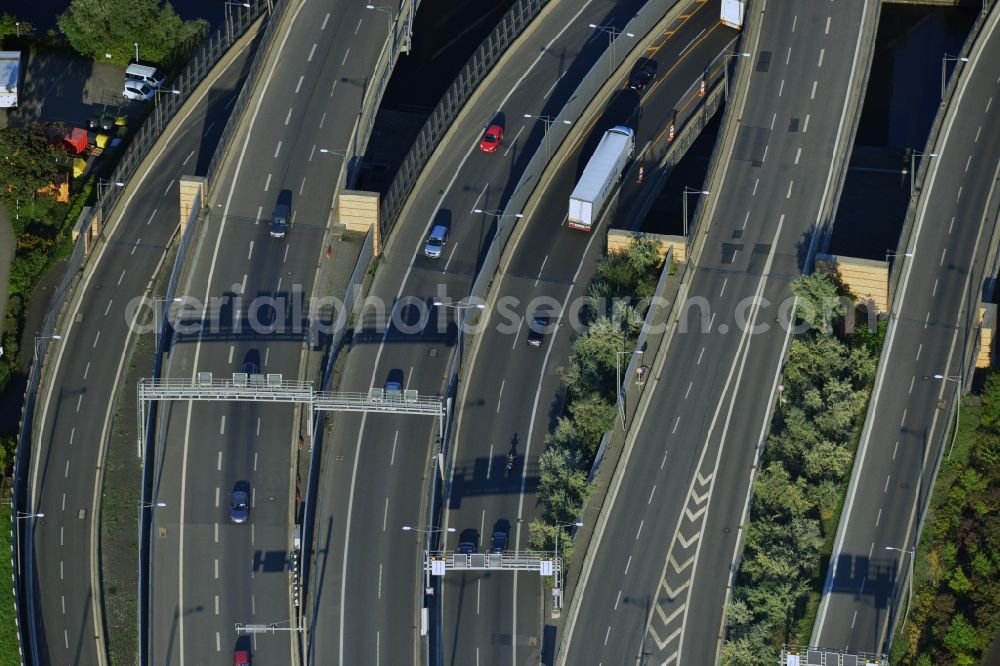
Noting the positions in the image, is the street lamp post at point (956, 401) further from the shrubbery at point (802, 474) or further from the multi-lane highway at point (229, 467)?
the multi-lane highway at point (229, 467)

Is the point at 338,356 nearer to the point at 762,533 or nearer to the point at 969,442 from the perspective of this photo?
the point at 762,533

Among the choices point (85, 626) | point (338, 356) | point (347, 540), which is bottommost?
point (85, 626)

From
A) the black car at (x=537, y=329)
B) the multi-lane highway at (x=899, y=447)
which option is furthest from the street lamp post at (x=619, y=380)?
the multi-lane highway at (x=899, y=447)

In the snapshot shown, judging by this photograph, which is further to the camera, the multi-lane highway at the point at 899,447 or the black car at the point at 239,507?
the black car at the point at 239,507

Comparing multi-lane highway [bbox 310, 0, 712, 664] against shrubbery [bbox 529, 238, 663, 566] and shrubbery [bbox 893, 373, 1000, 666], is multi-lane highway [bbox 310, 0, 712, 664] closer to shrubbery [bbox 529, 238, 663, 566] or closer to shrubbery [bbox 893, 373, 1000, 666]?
shrubbery [bbox 529, 238, 663, 566]

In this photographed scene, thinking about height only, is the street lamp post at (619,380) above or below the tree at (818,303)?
below

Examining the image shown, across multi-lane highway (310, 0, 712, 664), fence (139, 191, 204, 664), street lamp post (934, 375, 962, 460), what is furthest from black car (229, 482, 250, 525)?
street lamp post (934, 375, 962, 460)

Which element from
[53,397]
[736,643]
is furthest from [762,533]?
[53,397]
